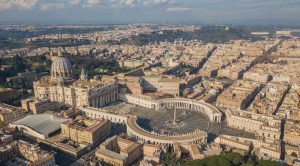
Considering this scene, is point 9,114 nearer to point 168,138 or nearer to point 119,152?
point 119,152

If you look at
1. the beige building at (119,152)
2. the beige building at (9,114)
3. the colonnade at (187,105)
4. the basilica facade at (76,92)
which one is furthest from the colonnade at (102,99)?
the beige building at (119,152)

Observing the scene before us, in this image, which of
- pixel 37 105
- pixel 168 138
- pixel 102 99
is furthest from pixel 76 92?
pixel 168 138

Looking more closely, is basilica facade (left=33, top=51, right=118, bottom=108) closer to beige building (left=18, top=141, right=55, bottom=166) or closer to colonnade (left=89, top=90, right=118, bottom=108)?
colonnade (left=89, top=90, right=118, bottom=108)

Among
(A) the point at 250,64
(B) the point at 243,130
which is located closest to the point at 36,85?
(B) the point at 243,130

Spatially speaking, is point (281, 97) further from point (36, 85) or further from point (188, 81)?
point (36, 85)

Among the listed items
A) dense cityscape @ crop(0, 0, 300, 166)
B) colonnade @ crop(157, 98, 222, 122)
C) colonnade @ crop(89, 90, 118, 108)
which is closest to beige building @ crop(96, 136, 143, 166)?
dense cityscape @ crop(0, 0, 300, 166)
